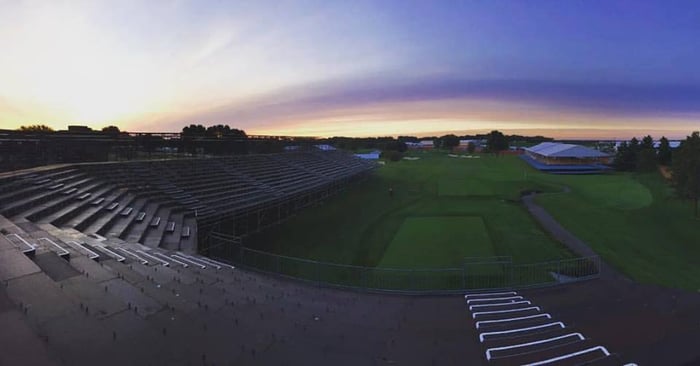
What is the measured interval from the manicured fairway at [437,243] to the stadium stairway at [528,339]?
7.45 meters

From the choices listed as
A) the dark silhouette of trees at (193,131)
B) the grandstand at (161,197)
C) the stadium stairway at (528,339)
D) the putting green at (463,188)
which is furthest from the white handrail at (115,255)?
the putting green at (463,188)

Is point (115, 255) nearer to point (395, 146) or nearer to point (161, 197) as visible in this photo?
point (161, 197)

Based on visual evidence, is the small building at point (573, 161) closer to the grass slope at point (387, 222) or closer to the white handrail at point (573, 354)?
the grass slope at point (387, 222)

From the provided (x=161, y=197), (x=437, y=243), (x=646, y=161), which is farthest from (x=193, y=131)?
(x=646, y=161)

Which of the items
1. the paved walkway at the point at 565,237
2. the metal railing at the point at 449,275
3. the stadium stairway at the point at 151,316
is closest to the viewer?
the stadium stairway at the point at 151,316

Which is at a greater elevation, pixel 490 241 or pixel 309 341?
pixel 309 341

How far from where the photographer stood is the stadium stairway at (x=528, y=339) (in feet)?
22.4

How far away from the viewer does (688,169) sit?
94.4 feet

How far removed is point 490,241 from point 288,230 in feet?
41.5

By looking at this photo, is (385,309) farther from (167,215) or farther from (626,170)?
(626,170)

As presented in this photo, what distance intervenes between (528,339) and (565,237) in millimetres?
17142

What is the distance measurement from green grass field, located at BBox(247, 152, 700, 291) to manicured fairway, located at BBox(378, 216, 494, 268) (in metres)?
0.05

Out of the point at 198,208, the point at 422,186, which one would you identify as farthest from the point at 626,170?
the point at 198,208

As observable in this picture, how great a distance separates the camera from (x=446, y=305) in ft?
35.0
